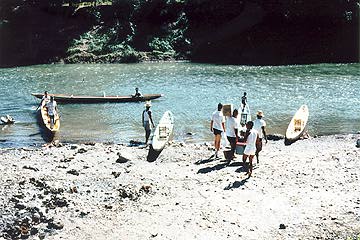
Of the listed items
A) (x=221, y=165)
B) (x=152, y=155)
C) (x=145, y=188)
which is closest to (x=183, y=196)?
(x=145, y=188)

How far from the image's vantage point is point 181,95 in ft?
115

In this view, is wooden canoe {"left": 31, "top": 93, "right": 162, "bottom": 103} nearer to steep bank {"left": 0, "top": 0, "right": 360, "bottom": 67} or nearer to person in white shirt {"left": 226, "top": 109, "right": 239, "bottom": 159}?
person in white shirt {"left": 226, "top": 109, "right": 239, "bottom": 159}

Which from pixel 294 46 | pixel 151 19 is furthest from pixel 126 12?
pixel 294 46

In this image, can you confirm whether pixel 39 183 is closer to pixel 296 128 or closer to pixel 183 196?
pixel 183 196

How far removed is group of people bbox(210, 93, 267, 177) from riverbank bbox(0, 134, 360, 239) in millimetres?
646

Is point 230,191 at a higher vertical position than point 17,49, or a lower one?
lower

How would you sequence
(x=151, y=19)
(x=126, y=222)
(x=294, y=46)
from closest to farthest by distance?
(x=126, y=222) < (x=294, y=46) < (x=151, y=19)

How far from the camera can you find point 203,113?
28.8 meters

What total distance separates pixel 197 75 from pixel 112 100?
1402cm

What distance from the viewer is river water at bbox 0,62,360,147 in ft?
82.4

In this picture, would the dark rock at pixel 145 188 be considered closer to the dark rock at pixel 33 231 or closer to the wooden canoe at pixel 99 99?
the dark rock at pixel 33 231

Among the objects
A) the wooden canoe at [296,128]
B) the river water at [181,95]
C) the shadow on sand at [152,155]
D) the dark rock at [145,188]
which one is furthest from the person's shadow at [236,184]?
the river water at [181,95]

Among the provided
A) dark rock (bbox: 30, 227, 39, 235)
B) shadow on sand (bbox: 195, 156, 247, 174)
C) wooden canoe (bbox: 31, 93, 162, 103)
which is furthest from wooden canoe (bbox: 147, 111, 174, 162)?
wooden canoe (bbox: 31, 93, 162, 103)

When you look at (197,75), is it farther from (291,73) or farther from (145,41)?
(145,41)
